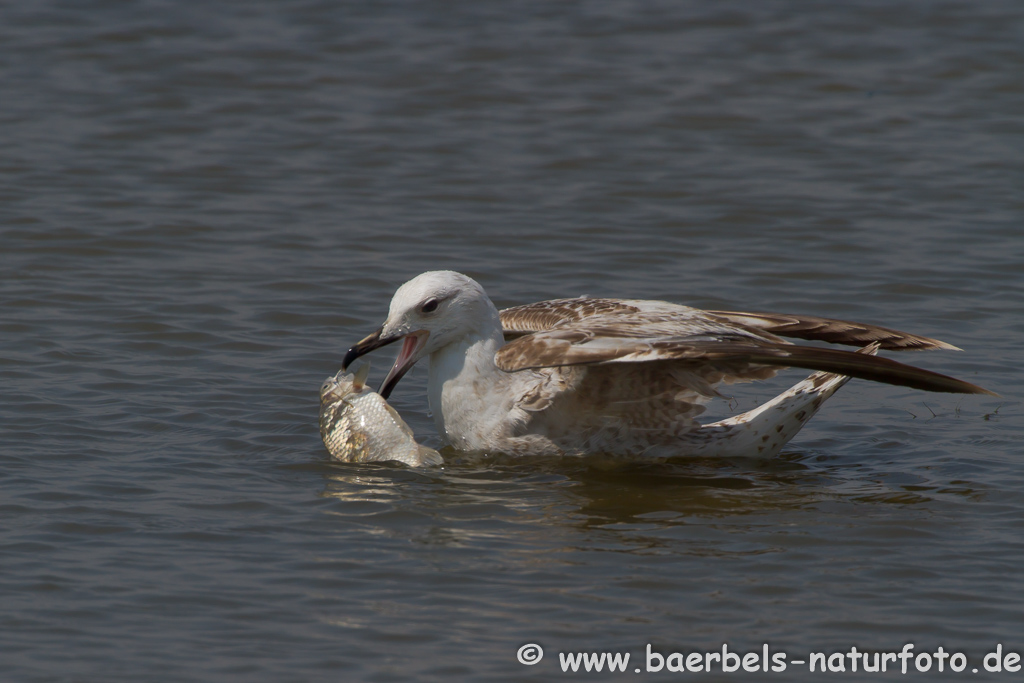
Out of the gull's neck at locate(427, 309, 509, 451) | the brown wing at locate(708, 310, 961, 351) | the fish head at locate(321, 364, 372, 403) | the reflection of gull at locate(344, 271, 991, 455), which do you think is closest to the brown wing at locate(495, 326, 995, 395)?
the reflection of gull at locate(344, 271, 991, 455)

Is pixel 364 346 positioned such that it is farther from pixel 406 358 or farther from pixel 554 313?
pixel 554 313

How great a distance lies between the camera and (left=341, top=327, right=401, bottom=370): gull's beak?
688cm

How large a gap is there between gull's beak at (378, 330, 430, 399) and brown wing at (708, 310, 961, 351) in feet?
5.01

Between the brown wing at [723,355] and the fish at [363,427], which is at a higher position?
the brown wing at [723,355]

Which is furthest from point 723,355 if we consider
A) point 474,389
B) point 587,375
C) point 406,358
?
point 406,358

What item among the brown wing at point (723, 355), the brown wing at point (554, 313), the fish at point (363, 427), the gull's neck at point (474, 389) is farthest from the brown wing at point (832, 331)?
the fish at point (363, 427)

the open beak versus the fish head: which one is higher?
the open beak

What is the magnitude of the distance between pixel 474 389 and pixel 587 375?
0.60 m

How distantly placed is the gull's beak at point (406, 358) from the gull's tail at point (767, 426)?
4.80ft

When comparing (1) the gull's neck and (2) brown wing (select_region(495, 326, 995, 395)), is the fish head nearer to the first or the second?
(1) the gull's neck

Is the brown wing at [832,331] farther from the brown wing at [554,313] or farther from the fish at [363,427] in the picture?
the fish at [363,427]

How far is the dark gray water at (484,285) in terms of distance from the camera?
215 inches

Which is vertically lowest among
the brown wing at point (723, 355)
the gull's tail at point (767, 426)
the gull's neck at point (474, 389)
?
the gull's tail at point (767, 426)

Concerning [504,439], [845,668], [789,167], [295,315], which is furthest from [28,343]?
[789,167]
